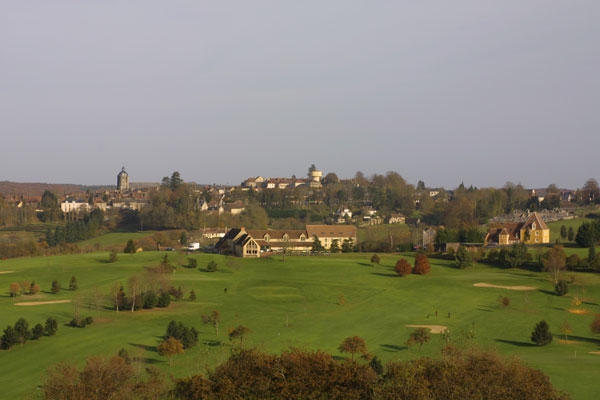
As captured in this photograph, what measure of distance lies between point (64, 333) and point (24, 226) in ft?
317

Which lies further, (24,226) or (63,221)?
(63,221)

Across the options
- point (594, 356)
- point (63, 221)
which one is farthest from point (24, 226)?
point (594, 356)

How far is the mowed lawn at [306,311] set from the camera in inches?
1697

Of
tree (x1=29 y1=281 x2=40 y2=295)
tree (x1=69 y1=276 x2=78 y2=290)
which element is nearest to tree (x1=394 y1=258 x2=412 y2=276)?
tree (x1=69 y1=276 x2=78 y2=290)

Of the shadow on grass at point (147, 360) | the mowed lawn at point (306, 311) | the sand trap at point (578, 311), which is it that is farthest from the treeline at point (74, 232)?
the sand trap at point (578, 311)

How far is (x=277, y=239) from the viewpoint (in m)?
106

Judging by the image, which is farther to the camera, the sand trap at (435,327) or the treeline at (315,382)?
the sand trap at (435,327)

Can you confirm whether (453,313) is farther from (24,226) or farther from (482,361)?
(24,226)

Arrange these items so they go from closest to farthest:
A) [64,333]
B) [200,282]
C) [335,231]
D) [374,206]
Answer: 1. [64,333]
2. [200,282]
3. [335,231]
4. [374,206]

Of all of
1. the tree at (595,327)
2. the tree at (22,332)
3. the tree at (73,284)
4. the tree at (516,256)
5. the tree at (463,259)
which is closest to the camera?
the tree at (22,332)

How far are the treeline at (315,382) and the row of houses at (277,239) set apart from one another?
6168cm

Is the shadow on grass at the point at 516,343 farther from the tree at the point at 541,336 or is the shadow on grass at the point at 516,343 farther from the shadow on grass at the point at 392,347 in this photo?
the shadow on grass at the point at 392,347

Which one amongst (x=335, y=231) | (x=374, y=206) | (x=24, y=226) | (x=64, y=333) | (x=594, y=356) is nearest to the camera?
(x=594, y=356)

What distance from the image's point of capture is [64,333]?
1934 inches
